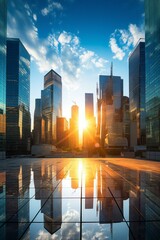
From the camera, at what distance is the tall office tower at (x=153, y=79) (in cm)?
11370

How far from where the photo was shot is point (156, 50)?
13012cm

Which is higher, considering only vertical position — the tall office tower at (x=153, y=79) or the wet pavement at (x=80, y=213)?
the tall office tower at (x=153, y=79)

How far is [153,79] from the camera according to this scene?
148375mm

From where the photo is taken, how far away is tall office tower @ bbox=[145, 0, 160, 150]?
113700mm

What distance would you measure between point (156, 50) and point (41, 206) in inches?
5394

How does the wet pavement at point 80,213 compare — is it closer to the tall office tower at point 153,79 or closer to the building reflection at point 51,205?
the building reflection at point 51,205

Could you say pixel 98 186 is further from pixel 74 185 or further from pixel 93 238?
pixel 93 238

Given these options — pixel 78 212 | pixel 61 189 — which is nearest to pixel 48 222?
pixel 78 212

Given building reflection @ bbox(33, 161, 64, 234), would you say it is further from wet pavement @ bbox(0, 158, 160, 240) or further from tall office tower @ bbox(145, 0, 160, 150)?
tall office tower @ bbox(145, 0, 160, 150)

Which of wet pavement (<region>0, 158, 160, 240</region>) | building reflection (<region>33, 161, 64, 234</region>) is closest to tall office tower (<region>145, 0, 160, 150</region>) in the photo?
building reflection (<region>33, 161, 64, 234</region>)

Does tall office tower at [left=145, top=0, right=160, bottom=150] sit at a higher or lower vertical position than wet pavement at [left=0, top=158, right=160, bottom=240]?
higher

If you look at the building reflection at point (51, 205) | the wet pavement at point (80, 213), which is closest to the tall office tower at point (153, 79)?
the building reflection at point (51, 205)

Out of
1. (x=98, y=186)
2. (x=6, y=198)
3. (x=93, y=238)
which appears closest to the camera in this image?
(x=93, y=238)

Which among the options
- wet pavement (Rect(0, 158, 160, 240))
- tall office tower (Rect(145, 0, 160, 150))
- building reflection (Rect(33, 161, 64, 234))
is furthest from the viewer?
tall office tower (Rect(145, 0, 160, 150))
